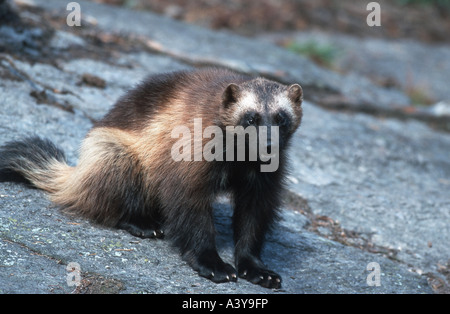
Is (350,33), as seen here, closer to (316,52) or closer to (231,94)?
(316,52)

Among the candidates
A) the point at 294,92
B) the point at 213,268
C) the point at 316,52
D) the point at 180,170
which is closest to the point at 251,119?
the point at 294,92

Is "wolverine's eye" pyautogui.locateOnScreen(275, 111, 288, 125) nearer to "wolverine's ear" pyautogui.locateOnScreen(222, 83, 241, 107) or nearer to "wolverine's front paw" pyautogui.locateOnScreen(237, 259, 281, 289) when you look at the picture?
"wolverine's ear" pyautogui.locateOnScreen(222, 83, 241, 107)

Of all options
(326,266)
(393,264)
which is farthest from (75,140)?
(393,264)

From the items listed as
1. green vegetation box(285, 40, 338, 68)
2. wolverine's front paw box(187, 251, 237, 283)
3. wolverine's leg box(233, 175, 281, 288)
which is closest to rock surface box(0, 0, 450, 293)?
wolverine's front paw box(187, 251, 237, 283)

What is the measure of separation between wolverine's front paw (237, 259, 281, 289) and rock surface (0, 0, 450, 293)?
0.20ft

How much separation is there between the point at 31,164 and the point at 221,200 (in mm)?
1513

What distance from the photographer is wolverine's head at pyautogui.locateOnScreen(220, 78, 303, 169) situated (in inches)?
141

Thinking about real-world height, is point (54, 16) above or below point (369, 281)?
above

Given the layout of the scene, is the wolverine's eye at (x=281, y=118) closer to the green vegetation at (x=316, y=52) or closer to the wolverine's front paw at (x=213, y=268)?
the wolverine's front paw at (x=213, y=268)

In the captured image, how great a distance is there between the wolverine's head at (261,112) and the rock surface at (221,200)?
0.91 metres

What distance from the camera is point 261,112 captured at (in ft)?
12.0

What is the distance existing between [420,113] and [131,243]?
18.6ft
